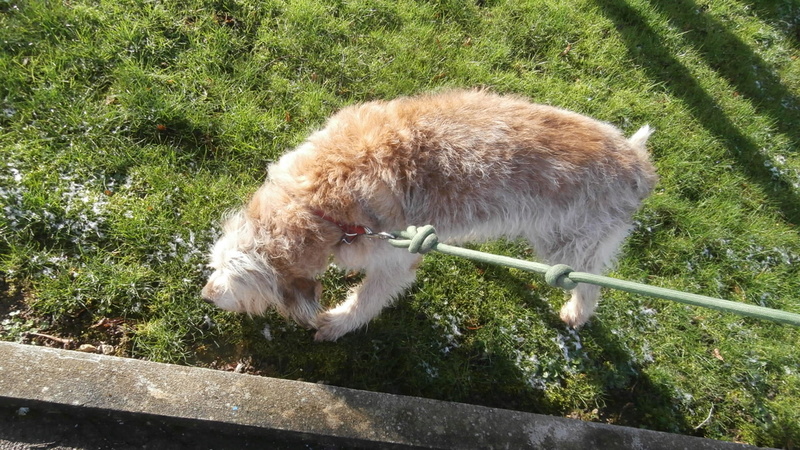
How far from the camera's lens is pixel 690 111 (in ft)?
14.4

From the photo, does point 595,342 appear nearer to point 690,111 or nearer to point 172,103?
point 690,111

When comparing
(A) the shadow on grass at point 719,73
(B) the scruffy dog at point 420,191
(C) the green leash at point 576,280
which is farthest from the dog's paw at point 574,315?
(A) the shadow on grass at point 719,73

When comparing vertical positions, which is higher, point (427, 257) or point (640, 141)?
point (640, 141)

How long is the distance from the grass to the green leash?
4.33 feet

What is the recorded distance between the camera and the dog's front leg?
2.69 meters

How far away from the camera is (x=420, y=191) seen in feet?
7.48

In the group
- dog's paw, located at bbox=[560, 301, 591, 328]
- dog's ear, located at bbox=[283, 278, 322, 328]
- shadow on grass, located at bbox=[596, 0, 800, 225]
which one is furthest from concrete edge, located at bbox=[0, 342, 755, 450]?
shadow on grass, located at bbox=[596, 0, 800, 225]

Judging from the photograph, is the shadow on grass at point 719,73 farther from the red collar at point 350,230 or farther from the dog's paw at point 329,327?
the dog's paw at point 329,327

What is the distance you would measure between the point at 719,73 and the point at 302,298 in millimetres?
4901

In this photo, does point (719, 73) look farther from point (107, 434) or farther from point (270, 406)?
point (107, 434)

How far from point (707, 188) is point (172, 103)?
4619 millimetres

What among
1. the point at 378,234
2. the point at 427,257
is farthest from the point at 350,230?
the point at 427,257

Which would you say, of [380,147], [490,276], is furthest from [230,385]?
[490,276]

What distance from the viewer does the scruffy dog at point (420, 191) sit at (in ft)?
7.22
